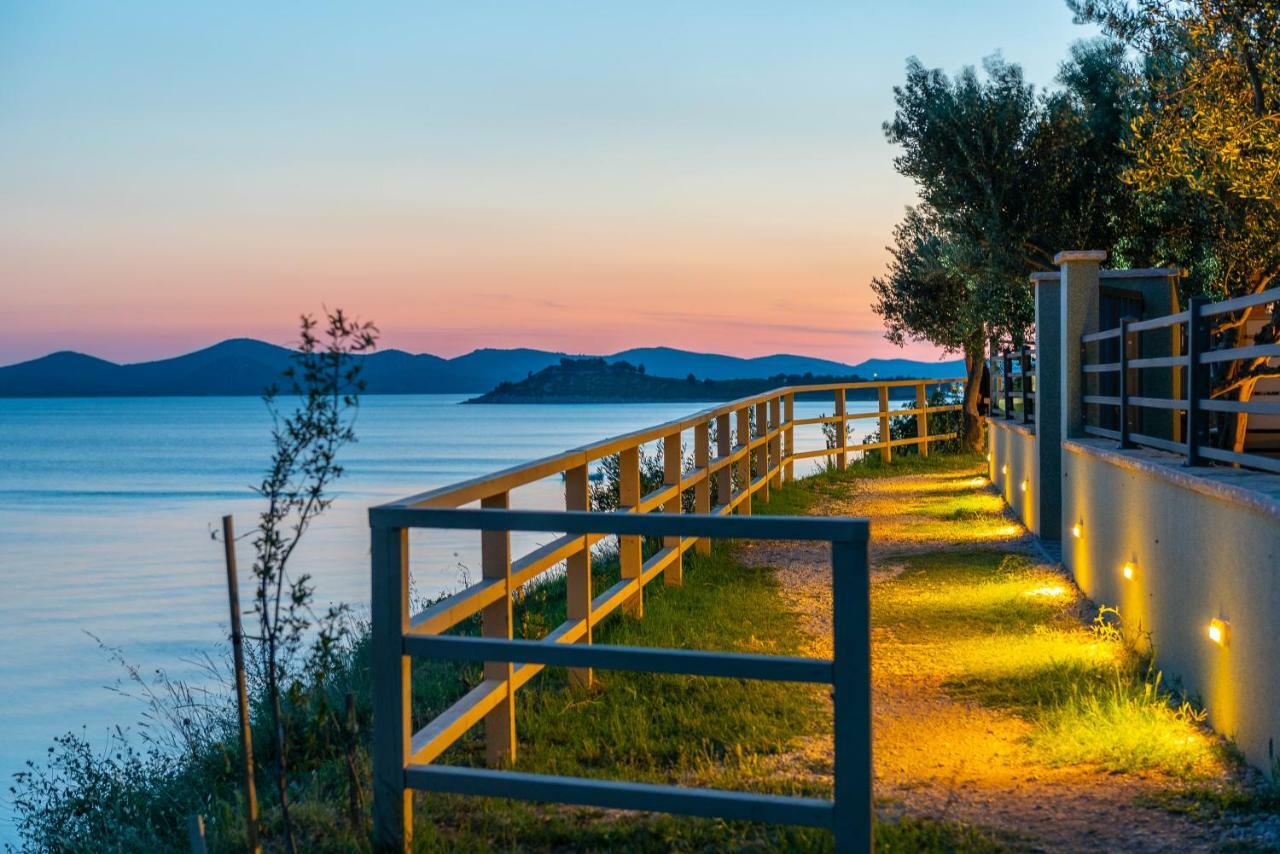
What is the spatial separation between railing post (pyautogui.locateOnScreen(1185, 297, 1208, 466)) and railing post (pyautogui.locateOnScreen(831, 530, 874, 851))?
343 centimetres

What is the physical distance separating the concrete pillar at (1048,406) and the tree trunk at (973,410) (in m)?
11.4

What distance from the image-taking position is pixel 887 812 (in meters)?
4.37

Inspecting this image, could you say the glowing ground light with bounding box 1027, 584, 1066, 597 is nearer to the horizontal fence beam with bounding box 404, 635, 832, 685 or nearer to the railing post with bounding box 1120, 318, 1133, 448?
the railing post with bounding box 1120, 318, 1133, 448

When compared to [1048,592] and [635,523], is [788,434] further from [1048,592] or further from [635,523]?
[635,523]

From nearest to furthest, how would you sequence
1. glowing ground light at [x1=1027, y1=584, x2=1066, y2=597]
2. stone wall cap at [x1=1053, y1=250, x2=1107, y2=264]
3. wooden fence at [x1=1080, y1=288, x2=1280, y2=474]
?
wooden fence at [x1=1080, y1=288, x2=1280, y2=474], glowing ground light at [x1=1027, y1=584, x2=1066, y2=597], stone wall cap at [x1=1053, y1=250, x2=1107, y2=264]

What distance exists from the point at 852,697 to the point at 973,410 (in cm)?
2058

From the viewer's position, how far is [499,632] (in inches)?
194

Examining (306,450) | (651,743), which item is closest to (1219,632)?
(651,743)

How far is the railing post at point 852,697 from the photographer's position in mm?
3215

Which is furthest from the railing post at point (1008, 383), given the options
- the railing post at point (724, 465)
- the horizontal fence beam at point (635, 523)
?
the horizontal fence beam at point (635, 523)

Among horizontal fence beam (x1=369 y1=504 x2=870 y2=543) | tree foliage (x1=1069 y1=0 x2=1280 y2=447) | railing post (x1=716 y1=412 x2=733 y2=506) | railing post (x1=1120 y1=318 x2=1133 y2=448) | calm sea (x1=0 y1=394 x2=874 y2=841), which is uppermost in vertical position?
tree foliage (x1=1069 y1=0 x2=1280 y2=447)

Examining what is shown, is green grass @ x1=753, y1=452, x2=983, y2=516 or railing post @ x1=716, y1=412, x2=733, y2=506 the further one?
green grass @ x1=753, y1=452, x2=983, y2=516

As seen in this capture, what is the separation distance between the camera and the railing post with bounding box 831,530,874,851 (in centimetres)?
321

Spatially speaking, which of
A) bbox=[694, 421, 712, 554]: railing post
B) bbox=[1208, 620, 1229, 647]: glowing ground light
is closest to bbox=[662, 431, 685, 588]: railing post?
bbox=[694, 421, 712, 554]: railing post
